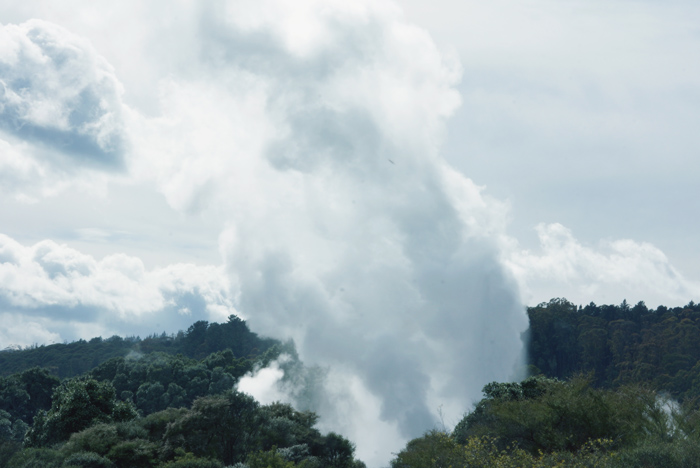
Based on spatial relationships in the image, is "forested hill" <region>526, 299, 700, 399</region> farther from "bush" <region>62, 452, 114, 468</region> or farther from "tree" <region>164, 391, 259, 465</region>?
"bush" <region>62, 452, 114, 468</region>

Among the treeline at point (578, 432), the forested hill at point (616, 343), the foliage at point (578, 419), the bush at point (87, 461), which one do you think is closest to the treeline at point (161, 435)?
the bush at point (87, 461)

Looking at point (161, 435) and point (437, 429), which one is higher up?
point (437, 429)

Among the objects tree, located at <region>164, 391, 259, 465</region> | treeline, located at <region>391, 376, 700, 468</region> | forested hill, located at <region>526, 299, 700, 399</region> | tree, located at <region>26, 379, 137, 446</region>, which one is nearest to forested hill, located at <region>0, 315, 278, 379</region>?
forested hill, located at <region>526, 299, 700, 399</region>

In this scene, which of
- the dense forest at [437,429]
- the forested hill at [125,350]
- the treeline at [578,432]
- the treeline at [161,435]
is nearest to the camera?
the treeline at [578,432]

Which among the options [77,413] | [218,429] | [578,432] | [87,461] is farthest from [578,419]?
[77,413]

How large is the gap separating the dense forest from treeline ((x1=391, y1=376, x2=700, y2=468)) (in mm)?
60

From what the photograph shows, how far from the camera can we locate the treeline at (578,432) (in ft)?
68.4

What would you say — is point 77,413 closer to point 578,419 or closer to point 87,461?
point 87,461

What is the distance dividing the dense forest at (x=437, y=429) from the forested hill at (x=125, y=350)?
46910mm

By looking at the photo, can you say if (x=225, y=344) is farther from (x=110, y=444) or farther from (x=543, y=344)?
(x=110, y=444)

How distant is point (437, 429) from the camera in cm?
5834

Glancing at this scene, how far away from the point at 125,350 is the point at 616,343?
401ft

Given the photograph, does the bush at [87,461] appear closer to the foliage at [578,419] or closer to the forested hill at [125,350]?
the foliage at [578,419]

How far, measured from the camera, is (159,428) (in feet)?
121
